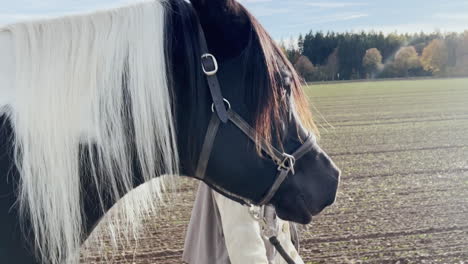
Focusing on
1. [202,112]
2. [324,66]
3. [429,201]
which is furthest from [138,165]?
[324,66]

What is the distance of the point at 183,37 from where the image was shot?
1.45 m

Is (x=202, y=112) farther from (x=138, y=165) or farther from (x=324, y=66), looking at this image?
(x=324, y=66)

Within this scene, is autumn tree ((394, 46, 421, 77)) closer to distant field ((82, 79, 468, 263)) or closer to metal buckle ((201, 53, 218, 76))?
distant field ((82, 79, 468, 263))

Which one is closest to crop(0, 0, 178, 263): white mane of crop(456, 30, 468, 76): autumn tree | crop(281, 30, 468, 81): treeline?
crop(281, 30, 468, 81): treeline

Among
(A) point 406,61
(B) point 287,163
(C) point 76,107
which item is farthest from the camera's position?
(A) point 406,61

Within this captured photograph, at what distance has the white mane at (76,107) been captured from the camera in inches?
51.8

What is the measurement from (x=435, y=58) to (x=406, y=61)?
11826mm

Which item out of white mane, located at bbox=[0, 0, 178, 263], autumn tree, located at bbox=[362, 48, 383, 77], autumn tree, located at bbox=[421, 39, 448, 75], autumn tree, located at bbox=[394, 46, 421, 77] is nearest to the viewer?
white mane, located at bbox=[0, 0, 178, 263]

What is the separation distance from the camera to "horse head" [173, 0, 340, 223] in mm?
1449

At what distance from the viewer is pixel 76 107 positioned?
1.33 metres

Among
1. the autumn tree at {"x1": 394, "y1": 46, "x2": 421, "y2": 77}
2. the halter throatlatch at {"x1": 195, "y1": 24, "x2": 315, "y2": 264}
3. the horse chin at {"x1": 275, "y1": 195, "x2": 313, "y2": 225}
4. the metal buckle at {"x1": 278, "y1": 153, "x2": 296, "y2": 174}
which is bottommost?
the horse chin at {"x1": 275, "y1": 195, "x2": 313, "y2": 225}

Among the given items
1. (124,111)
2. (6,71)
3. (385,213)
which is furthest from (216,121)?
(385,213)

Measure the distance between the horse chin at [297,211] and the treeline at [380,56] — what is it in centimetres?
6529

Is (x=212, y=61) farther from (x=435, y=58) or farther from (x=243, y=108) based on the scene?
(x=435, y=58)
